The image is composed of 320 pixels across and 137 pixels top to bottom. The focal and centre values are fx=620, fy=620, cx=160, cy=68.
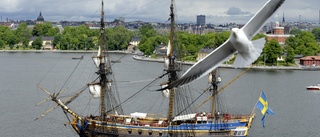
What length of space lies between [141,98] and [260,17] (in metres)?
21.4

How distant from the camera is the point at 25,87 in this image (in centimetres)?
3484

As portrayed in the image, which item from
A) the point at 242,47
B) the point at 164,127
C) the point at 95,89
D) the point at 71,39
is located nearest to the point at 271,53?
the point at 71,39

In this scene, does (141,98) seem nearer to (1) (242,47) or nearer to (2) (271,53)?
(1) (242,47)

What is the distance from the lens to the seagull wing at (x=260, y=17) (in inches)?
322

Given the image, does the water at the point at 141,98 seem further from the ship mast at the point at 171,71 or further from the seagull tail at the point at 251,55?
the seagull tail at the point at 251,55

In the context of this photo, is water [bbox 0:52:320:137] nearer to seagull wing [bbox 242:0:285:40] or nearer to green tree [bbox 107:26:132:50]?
seagull wing [bbox 242:0:285:40]

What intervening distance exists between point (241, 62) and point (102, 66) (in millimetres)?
14045

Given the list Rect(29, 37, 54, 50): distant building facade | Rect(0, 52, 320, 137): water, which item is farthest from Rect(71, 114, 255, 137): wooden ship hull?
Rect(29, 37, 54, 50): distant building facade

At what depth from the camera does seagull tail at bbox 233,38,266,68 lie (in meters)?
8.21

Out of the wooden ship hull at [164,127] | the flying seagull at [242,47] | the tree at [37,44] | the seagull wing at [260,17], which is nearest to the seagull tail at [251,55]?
the flying seagull at [242,47]

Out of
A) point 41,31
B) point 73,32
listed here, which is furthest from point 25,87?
point 41,31

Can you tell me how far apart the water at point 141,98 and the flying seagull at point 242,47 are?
13028 mm

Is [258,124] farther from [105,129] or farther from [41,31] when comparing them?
[41,31]

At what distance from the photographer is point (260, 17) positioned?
831cm
